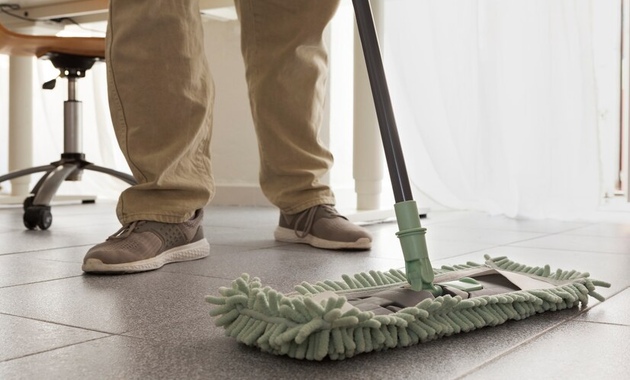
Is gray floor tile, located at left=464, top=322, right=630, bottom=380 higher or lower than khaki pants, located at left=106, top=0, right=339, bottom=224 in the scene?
lower

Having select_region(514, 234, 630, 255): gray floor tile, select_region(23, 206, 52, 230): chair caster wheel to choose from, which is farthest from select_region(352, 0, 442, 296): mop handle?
select_region(23, 206, 52, 230): chair caster wheel

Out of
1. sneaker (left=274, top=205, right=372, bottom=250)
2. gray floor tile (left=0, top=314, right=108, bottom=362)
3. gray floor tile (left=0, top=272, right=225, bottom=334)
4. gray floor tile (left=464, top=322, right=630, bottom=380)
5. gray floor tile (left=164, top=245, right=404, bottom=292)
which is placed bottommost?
gray floor tile (left=464, top=322, right=630, bottom=380)

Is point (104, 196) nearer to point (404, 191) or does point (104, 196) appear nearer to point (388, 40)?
point (388, 40)

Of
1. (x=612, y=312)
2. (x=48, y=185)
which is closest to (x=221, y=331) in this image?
(x=612, y=312)

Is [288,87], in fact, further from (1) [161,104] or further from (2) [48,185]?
(2) [48,185]

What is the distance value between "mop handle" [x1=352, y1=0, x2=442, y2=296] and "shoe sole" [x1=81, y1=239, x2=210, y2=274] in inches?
20.3

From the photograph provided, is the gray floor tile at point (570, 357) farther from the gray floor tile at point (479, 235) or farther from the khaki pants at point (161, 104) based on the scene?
the gray floor tile at point (479, 235)

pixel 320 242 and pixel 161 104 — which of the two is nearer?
pixel 161 104

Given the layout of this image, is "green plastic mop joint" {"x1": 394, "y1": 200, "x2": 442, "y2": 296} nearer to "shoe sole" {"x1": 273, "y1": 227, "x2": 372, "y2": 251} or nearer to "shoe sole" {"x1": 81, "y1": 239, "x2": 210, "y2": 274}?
"shoe sole" {"x1": 81, "y1": 239, "x2": 210, "y2": 274}

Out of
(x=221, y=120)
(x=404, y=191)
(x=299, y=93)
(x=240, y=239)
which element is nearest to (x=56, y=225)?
(x=240, y=239)

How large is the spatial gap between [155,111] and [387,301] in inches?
23.8

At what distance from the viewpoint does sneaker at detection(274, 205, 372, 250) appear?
134 centimetres

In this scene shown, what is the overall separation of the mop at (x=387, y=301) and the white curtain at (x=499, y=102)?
4.10 feet

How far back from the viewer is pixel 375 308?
24.8 inches
